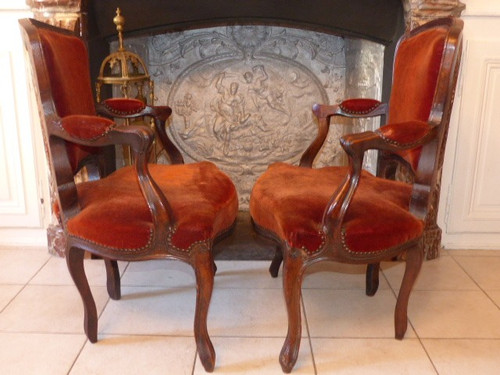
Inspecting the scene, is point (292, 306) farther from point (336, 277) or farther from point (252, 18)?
point (252, 18)

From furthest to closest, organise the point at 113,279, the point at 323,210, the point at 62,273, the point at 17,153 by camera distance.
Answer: the point at 17,153, the point at 62,273, the point at 113,279, the point at 323,210

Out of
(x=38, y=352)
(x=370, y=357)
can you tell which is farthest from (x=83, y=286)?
(x=370, y=357)

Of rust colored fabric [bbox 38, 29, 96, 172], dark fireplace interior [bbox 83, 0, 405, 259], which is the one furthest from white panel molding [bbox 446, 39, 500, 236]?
rust colored fabric [bbox 38, 29, 96, 172]

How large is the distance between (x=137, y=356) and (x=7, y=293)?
718 mm

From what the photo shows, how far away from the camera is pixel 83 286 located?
64.1 inches

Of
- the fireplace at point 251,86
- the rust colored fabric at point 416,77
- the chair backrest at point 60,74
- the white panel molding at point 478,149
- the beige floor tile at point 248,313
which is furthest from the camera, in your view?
the fireplace at point 251,86

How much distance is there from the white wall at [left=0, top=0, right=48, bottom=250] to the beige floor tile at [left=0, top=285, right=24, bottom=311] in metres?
0.41

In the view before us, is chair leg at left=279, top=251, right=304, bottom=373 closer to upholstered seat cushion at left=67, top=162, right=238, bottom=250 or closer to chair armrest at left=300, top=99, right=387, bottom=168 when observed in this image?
upholstered seat cushion at left=67, top=162, right=238, bottom=250

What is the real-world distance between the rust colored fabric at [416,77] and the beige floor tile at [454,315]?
57 centimetres

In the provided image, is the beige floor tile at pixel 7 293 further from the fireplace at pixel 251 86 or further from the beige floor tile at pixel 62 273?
the fireplace at pixel 251 86

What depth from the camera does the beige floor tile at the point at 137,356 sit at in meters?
1.56

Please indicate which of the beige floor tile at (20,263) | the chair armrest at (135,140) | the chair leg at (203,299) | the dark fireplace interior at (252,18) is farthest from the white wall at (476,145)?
the beige floor tile at (20,263)

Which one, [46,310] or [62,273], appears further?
[62,273]

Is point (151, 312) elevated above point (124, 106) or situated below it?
below
